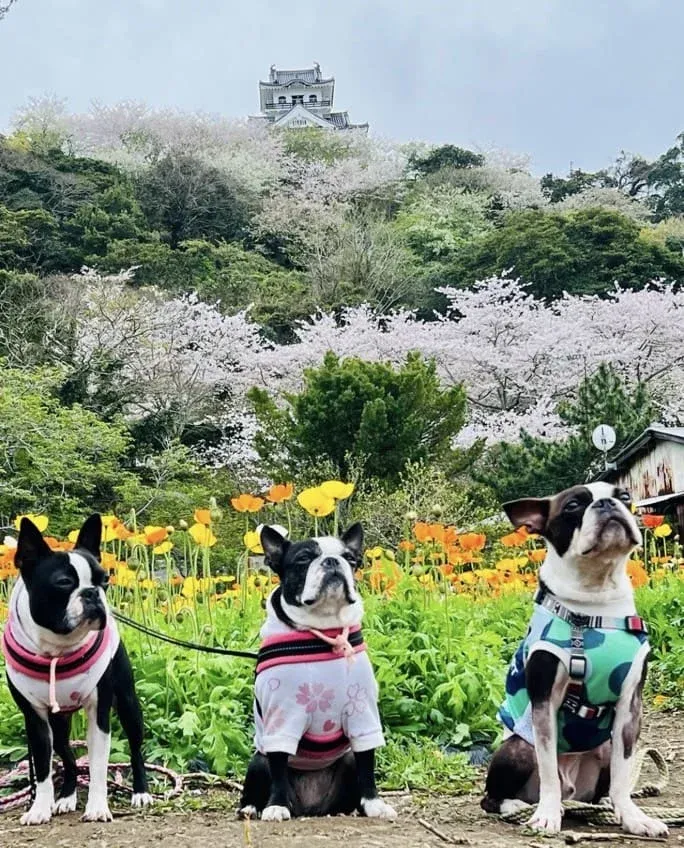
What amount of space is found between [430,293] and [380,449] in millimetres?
17644

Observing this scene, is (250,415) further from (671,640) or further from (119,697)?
(119,697)

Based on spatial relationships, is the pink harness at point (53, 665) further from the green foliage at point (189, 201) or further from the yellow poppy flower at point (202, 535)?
the green foliage at point (189, 201)

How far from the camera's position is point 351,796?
3.04 m

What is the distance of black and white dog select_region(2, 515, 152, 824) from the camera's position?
2871 mm

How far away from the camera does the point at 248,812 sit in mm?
2936

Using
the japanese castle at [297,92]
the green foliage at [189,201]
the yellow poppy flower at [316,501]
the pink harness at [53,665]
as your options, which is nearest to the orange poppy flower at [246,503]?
the yellow poppy flower at [316,501]

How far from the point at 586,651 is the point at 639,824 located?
0.55 metres

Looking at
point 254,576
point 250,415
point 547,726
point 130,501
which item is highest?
point 250,415

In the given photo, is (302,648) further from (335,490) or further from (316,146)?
(316,146)

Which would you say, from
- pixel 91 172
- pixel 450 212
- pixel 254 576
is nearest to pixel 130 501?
pixel 254 576

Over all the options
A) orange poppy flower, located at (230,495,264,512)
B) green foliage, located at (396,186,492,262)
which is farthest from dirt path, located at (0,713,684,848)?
green foliage, located at (396,186,492,262)

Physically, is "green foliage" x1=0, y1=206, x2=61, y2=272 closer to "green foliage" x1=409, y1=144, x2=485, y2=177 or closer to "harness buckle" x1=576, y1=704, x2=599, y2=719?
"green foliage" x1=409, y1=144, x2=485, y2=177

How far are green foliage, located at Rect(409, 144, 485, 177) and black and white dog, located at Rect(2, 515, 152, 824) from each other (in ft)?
166

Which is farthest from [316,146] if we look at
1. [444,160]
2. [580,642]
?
[580,642]
